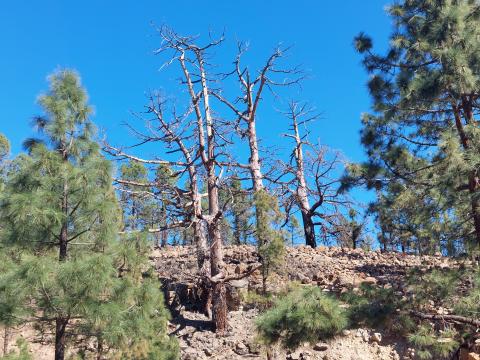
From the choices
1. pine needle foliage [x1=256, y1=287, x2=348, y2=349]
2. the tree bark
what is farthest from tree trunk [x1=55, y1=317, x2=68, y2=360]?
the tree bark

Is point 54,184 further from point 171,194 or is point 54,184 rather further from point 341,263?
point 341,263

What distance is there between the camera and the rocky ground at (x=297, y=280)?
952 centimetres

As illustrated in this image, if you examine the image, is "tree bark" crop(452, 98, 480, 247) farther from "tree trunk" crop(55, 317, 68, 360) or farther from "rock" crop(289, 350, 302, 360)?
"tree trunk" crop(55, 317, 68, 360)

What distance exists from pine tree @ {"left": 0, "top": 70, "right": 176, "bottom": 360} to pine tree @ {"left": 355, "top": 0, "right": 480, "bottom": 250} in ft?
14.9

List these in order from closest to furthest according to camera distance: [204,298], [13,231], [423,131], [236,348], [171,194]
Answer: [13,231], [423,131], [236,348], [204,298], [171,194]

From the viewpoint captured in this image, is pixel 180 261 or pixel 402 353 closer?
pixel 402 353

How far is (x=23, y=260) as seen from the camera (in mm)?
6469

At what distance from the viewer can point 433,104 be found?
8312 mm

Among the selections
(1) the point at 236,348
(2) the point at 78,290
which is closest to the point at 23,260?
(2) the point at 78,290

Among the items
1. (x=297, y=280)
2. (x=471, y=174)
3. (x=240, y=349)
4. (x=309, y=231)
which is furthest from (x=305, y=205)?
(x=471, y=174)

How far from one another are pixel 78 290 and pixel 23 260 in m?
0.83

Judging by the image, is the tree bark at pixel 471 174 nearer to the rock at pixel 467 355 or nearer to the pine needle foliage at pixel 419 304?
the pine needle foliage at pixel 419 304

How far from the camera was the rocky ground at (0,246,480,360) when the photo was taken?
31.2 ft

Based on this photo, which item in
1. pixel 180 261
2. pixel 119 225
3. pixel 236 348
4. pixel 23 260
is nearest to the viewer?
pixel 23 260
